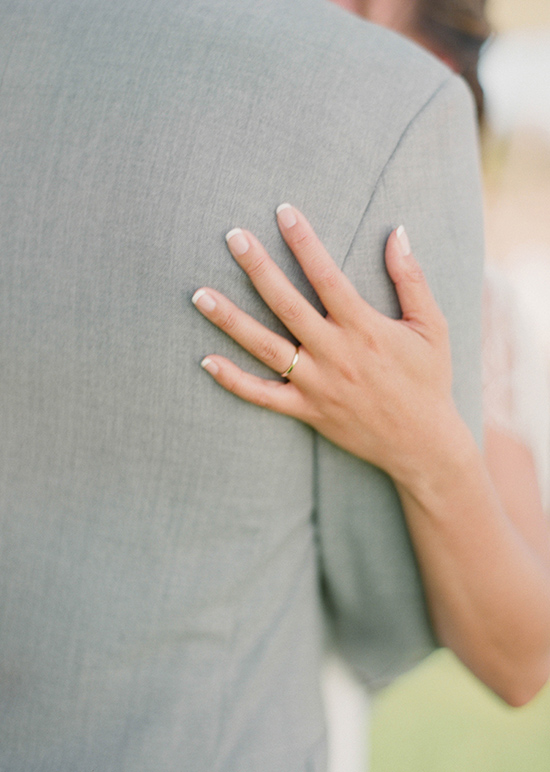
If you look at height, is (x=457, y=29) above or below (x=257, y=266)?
above

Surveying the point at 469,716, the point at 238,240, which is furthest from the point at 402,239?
the point at 469,716

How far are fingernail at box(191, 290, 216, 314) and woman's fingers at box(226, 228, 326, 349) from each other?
0.13 ft

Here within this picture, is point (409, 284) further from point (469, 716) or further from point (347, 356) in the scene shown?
point (469, 716)

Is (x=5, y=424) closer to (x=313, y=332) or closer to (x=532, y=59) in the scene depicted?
(x=313, y=332)

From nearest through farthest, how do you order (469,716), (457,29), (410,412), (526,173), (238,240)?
(238,240)
(410,412)
(457,29)
(469,716)
(526,173)

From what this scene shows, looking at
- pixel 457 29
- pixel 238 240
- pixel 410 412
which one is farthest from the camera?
pixel 457 29

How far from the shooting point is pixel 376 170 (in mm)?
498

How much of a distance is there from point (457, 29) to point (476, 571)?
3.19ft

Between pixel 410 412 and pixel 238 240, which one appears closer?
pixel 238 240

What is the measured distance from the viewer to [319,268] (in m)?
0.50

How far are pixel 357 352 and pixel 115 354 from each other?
0.72 feet

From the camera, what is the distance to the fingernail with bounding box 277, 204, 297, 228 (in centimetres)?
48

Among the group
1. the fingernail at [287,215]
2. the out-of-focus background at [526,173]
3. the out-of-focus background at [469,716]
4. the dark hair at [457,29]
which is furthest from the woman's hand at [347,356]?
the out-of-focus background at [526,173]

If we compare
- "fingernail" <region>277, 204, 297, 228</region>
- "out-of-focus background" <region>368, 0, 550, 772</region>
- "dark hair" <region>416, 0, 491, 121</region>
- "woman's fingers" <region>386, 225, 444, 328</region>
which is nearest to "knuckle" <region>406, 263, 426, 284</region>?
"woman's fingers" <region>386, 225, 444, 328</region>
